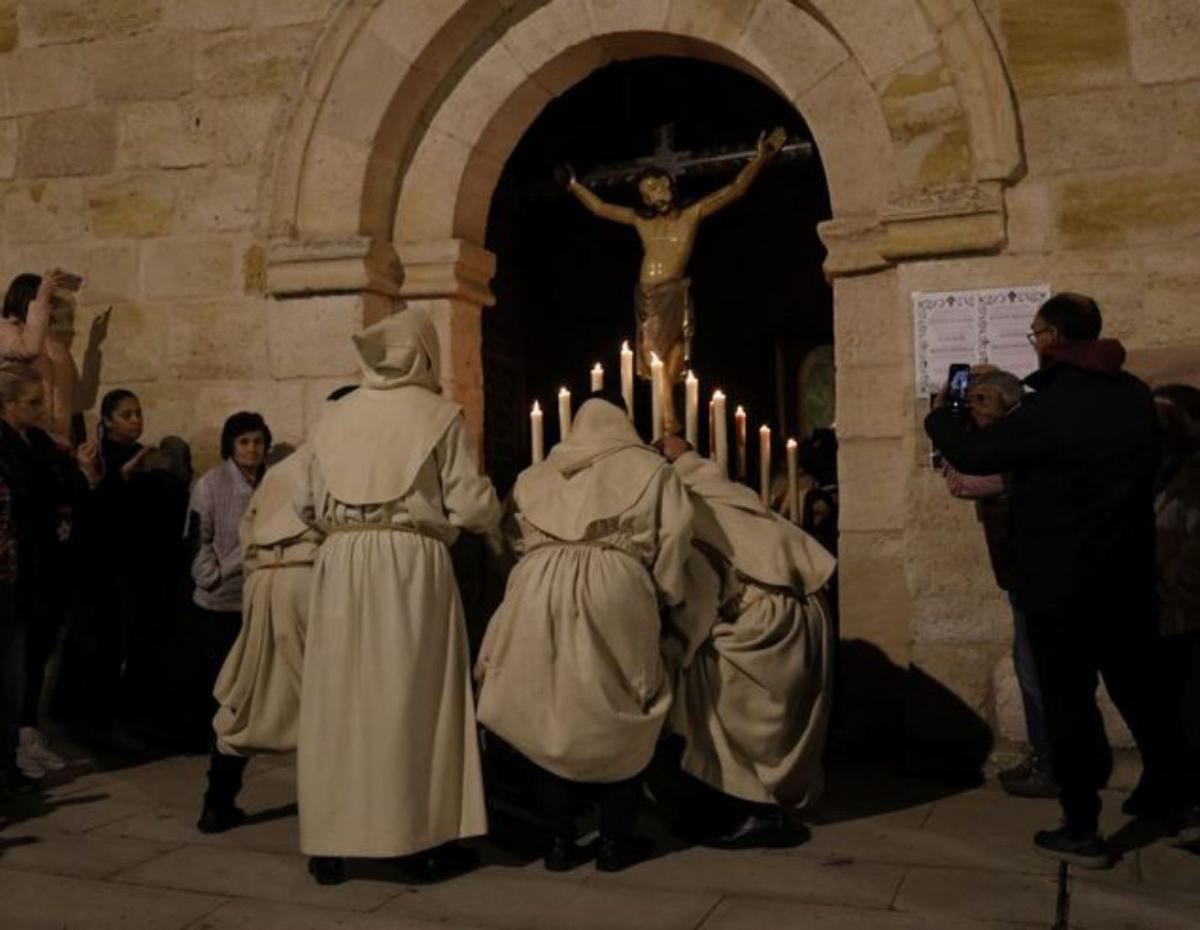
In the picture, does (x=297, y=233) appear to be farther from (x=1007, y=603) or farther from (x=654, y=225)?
(x=1007, y=603)

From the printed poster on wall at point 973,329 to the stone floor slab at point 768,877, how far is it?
6.70 ft

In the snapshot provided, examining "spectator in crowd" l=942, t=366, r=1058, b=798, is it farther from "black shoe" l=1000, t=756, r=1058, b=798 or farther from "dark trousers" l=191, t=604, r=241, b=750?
"dark trousers" l=191, t=604, r=241, b=750

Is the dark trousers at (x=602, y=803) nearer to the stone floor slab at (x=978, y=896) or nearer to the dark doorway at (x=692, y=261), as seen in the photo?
the stone floor slab at (x=978, y=896)

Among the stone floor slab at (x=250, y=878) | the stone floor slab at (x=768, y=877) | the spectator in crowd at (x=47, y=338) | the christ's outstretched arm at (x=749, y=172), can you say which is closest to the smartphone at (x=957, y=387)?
the stone floor slab at (x=768, y=877)

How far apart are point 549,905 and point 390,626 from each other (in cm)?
85

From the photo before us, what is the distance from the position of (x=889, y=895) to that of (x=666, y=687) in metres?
0.84

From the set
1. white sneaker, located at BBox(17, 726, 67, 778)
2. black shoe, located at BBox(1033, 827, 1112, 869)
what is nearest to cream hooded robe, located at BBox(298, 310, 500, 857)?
black shoe, located at BBox(1033, 827, 1112, 869)

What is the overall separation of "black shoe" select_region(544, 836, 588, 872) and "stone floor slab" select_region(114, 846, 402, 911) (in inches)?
17.0

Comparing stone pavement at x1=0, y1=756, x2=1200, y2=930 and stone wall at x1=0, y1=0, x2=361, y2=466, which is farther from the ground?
stone wall at x1=0, y1=0, x2=361, y2=466

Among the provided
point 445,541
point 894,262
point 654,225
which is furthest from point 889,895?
point 654,225

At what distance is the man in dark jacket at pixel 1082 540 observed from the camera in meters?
3.69

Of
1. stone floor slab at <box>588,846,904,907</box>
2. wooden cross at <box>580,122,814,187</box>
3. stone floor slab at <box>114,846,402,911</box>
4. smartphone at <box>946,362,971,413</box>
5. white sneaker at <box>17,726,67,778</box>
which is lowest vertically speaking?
stone floor slab at <box>588,846,904,907</box>

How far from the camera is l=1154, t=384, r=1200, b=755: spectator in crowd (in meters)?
4.12

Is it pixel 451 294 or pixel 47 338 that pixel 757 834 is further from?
pixel 47 338
